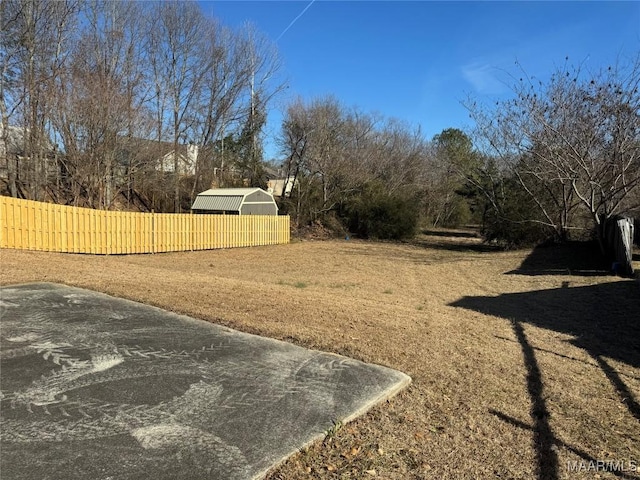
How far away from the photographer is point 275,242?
23531 mm

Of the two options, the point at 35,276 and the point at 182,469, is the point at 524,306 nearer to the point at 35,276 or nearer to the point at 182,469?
the point at 182,469

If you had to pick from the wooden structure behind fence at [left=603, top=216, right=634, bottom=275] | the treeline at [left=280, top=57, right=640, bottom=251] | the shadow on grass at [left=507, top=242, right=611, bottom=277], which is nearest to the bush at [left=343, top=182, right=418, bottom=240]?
the treeline at [left=280, top=57, right=640, bottom=251]

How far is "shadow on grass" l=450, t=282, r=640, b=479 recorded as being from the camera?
11.2 feet

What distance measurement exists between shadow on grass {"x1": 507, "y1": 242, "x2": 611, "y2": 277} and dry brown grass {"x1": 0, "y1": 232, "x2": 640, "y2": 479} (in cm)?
62

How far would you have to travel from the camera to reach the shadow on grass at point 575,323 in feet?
11.2

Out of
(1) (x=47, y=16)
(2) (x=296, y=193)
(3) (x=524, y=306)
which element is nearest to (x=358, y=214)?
(2) (x=296, y=193)

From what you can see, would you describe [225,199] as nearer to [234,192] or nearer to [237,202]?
[234,192]

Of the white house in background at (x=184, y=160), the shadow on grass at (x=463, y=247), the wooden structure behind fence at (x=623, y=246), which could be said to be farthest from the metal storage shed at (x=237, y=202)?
the wooden structure behind fence at (x=623, y=246)

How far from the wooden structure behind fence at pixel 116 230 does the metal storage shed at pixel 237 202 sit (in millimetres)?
1154

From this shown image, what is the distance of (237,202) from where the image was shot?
75.1 ft

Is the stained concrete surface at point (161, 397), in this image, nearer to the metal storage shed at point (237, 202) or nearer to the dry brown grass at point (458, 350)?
the dry brown grass at point (458, 350)

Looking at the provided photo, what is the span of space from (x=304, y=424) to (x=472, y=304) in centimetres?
635

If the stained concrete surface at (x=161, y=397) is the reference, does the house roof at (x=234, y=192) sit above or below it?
above

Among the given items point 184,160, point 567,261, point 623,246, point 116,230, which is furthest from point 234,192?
point 623,246
